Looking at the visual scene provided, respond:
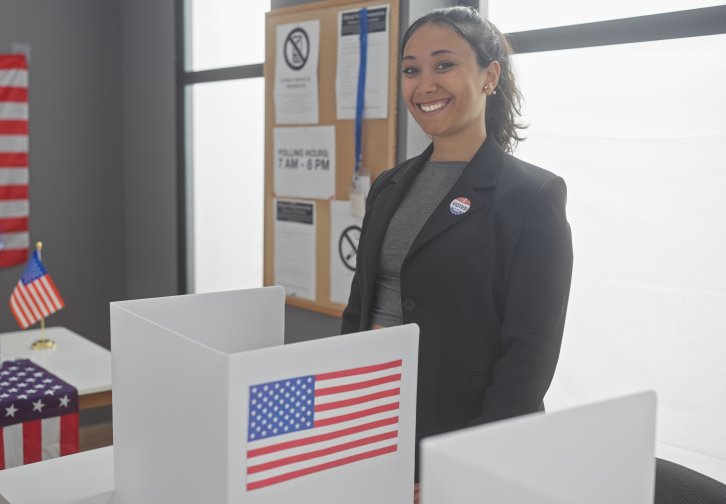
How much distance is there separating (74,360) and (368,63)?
138cm

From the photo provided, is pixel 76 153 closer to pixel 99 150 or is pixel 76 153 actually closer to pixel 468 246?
pixel 99 150

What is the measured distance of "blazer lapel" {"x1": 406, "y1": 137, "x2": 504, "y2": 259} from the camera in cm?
136

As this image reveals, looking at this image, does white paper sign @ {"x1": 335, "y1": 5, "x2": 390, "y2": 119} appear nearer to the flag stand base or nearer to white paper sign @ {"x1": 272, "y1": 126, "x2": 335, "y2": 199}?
white paper sign @ {"x1": 272, "y1": 126, "x2": 335, "y2": 199}

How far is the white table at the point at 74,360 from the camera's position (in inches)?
87.7

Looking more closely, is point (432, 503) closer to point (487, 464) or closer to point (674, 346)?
point (487, 464)

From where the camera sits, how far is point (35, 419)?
209 centimetres

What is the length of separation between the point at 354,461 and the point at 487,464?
353mm

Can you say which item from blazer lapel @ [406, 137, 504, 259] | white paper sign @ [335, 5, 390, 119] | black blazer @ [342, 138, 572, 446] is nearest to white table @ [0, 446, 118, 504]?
black blazer @ [342, 138, 572, 446]

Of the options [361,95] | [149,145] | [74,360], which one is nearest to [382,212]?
[361,95]

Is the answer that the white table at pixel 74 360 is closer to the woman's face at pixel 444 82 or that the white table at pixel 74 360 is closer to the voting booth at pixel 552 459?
the woman's face at pixel 444 82

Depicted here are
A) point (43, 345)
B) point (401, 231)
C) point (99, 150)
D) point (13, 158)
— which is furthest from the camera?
point (99, 150)

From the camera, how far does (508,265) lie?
1.30 metres

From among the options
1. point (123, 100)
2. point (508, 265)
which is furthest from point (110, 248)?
point (508, 265)

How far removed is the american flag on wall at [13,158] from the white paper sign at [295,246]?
1.47 meters
